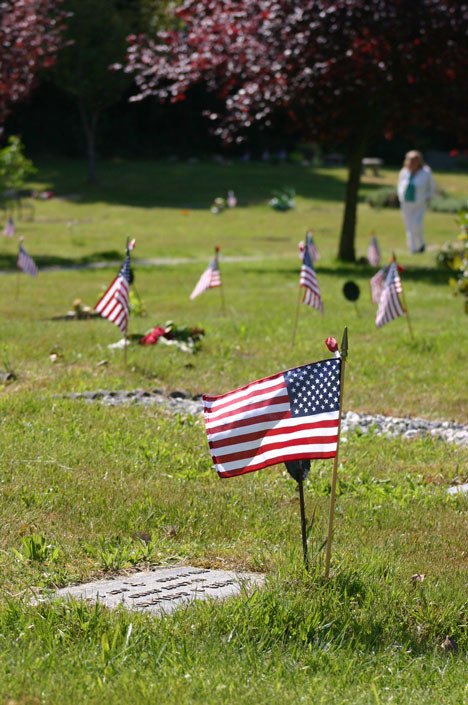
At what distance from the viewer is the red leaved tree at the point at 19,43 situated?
2228 centimetres

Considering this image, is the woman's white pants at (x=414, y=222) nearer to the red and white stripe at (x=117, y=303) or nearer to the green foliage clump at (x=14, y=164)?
the green foliage clump at (x=14, y=164)

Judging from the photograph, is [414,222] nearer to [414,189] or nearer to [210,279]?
[414,189]

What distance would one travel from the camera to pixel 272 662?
4527 mm

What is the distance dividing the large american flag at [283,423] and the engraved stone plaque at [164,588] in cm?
51

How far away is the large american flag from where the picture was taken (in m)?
5.11

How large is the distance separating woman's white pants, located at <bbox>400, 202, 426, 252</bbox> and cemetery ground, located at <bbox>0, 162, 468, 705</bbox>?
841 centimetres

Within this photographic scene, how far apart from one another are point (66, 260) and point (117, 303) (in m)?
12.7

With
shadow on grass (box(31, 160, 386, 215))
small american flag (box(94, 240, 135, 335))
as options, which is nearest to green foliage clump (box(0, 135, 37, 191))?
shadow on grass (box(31, 160, 386, 215))

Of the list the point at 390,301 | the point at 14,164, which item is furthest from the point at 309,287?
the point at 14,164

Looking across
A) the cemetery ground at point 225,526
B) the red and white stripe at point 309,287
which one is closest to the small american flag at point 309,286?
the red and white stripe at point 309,287

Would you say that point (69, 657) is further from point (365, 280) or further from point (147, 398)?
point (365, 280)

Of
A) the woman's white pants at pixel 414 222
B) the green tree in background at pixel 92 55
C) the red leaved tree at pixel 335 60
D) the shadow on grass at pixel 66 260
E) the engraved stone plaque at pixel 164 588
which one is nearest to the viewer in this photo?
the engraved stone plaque at pixel 164 588

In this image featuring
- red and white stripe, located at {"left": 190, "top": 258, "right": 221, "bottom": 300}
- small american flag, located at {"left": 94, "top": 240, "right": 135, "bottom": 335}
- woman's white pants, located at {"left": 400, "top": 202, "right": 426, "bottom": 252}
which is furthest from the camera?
woman's white pants, located at {"left": 400, "top": 202, "right": 426, "bottom": 252}

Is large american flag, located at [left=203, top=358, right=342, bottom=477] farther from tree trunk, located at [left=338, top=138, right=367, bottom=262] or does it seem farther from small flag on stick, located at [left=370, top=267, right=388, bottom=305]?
tree trunk, located at [left=338, top=138, right=367, bottom=262]
